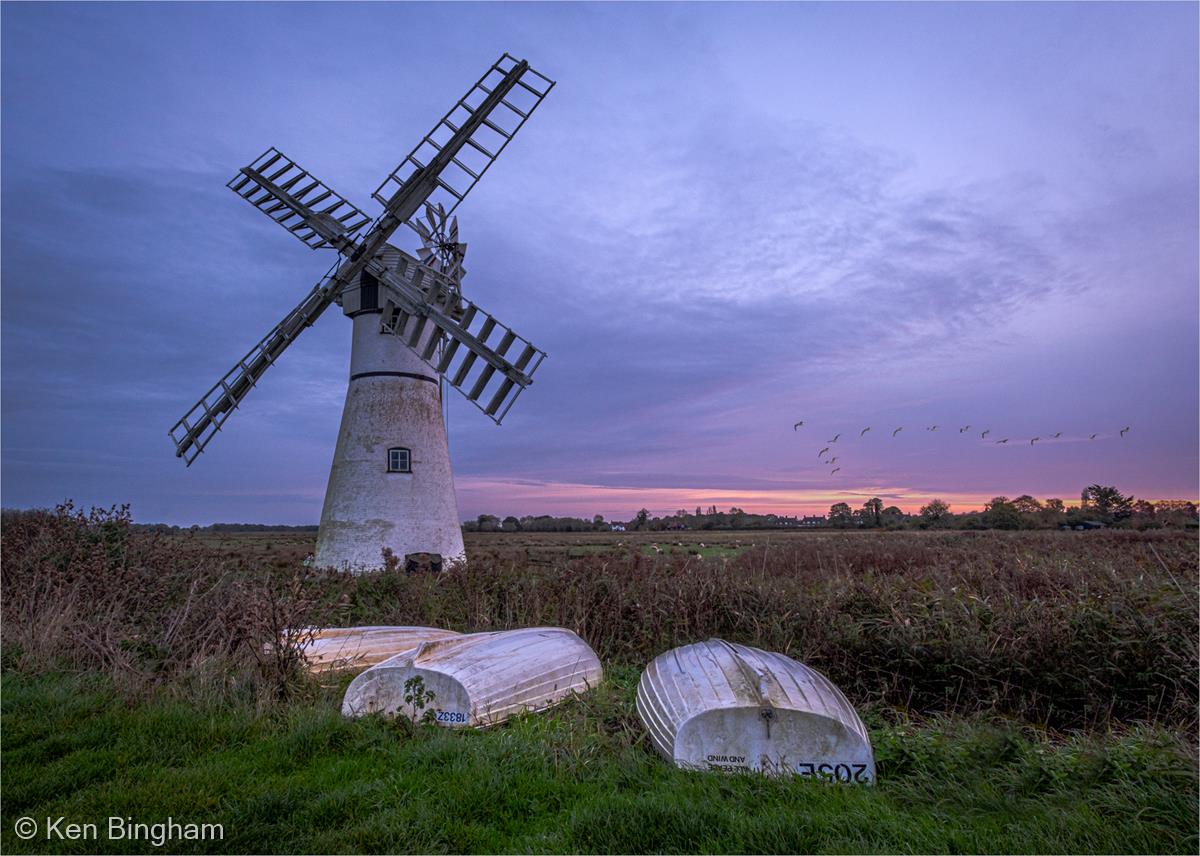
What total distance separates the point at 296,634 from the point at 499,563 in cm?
581

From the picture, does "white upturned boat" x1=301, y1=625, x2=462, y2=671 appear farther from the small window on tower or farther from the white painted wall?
the small window on tower

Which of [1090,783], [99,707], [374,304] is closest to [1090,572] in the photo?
[1090,783]

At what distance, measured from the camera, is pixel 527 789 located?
171 inches

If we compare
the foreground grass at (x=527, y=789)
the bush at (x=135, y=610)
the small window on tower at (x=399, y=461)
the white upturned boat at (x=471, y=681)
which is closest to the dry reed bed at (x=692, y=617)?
the bush at (x=135, y=610)

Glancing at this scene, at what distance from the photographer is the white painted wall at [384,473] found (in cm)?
1384

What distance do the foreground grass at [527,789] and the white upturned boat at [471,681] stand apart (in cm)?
37

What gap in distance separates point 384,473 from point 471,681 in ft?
29.1

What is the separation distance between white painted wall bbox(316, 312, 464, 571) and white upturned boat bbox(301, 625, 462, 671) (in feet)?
18.7

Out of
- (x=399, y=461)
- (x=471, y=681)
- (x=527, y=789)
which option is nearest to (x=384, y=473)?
(x=399, y=461)

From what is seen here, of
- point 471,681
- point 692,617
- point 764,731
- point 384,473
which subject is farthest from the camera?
point 384,473

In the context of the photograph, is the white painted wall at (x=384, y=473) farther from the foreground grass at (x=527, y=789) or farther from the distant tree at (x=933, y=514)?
the distant tree at (x=933, y=514)

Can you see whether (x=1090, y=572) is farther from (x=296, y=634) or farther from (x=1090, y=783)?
(x=296, y=634)

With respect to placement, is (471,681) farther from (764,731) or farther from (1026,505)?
(1026,505)

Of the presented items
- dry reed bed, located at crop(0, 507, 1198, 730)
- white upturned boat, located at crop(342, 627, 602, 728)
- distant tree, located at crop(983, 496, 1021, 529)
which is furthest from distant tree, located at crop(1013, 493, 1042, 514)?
white upturned boat, located at crop(342, 627, 602, 728)
